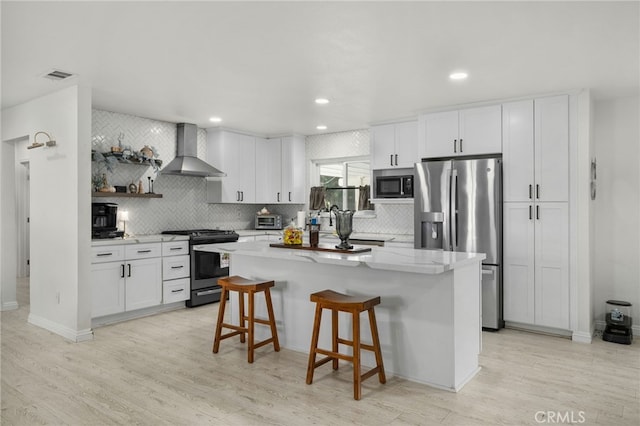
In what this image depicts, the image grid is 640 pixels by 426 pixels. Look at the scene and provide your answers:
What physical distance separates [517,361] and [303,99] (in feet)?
10.6

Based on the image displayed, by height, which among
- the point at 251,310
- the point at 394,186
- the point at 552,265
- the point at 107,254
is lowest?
the point at 251,310

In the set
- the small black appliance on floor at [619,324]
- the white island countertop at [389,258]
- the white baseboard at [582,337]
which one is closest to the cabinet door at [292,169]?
the white island countertop at [389,258]

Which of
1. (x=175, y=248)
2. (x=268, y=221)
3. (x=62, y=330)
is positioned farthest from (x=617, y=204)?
(x=62, y=330)

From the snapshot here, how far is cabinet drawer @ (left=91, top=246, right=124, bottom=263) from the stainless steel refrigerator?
3.31m

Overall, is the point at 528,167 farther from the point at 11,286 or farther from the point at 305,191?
the point at 11,286

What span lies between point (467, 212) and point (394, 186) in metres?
1.16

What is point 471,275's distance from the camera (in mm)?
3322

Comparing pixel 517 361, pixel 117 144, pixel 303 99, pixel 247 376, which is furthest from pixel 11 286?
pixel 517 361

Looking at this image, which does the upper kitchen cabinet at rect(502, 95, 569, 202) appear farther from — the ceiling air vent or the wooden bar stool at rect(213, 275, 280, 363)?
the ceiling air vent

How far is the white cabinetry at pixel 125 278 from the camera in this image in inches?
182

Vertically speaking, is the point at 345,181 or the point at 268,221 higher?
the point at 345,181

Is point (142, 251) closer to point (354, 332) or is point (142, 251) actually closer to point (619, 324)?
point (354, 332)

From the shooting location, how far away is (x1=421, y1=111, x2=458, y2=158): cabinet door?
4957mm

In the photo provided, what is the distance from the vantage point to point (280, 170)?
702 centimetres
